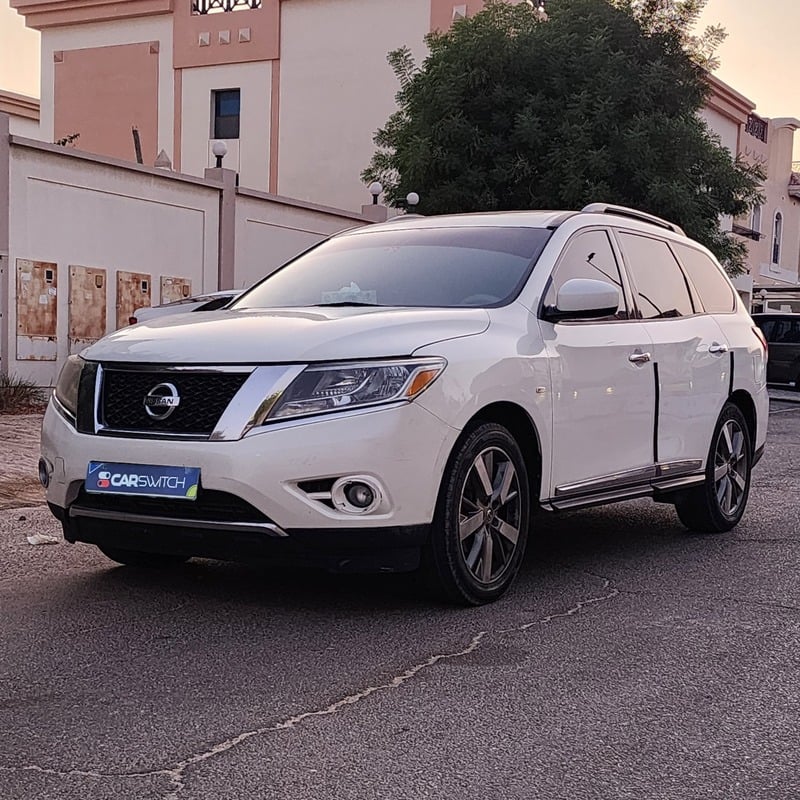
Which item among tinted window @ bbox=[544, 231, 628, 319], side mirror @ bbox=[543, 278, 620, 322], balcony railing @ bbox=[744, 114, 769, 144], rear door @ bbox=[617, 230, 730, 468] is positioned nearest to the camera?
side mirror @ bbox=[543, 278, 620, 322]

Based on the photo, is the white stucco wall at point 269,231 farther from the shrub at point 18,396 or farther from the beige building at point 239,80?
the beige building at point 239,80

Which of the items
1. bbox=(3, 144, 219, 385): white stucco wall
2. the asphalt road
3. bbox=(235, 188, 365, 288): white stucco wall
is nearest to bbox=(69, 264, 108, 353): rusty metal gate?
bbox=(3, 144, 219, 385): white stucco wall

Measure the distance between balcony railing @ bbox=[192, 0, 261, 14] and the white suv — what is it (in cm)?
2993

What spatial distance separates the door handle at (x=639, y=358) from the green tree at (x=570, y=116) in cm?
1716

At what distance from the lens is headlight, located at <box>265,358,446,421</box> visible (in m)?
4.78

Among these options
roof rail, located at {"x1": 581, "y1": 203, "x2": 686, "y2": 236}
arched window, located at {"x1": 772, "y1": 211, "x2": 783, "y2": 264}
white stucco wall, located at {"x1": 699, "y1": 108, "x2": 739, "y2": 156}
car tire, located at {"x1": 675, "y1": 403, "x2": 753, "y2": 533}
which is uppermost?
white stucco wall, located at {"x1": 699, "y1": 108, "x2": 739, "y2": 156}

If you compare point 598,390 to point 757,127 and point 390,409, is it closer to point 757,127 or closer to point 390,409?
point 390,409

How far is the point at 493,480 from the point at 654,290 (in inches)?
82.4

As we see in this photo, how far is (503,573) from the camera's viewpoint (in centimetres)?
545

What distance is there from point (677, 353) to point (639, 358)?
0.52 meters

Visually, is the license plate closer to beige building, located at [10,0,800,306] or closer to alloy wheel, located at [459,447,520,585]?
alloy wheel, located at [459,447,520,585]

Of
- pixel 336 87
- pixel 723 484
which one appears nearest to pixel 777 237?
pixel 336 87

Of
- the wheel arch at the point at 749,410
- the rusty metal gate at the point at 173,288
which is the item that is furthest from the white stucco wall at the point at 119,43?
the wheel arch at the point at 749,410

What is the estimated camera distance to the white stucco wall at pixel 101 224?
1616 centimetres
